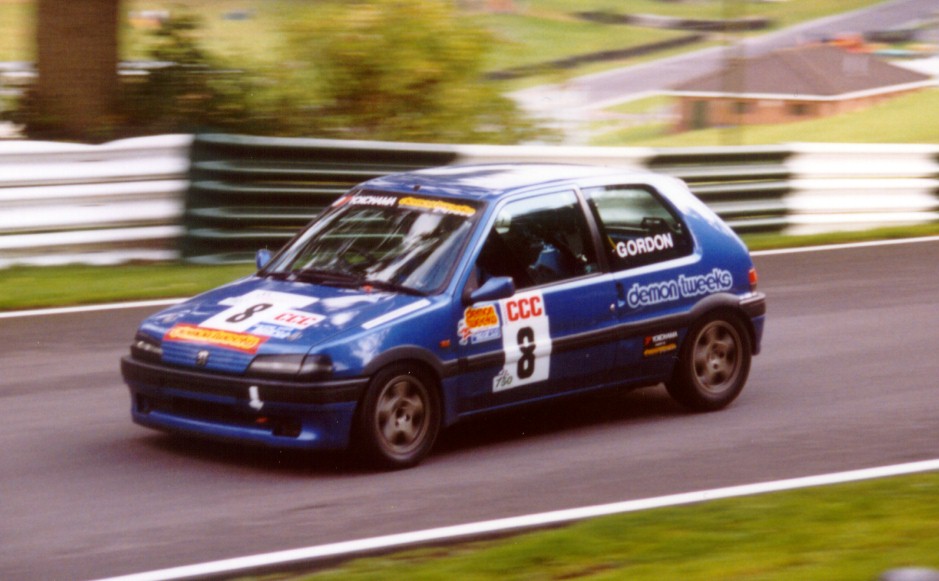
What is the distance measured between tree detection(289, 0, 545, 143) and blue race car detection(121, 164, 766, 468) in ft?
24.7

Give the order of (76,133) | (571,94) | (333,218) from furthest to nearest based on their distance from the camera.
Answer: (571,94), (76,133), (333,218)

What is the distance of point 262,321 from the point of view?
23.9 ft

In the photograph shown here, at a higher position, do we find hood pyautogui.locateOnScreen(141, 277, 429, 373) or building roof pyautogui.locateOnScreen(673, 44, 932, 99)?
building roof pyautogui.locateOnScreen(673, 44, 932, 99)

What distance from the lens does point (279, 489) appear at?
6984 mm

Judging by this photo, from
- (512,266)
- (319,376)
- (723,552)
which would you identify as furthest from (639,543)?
(512,266)

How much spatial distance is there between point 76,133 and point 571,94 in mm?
6601

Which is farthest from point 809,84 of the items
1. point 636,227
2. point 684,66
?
point 636,227

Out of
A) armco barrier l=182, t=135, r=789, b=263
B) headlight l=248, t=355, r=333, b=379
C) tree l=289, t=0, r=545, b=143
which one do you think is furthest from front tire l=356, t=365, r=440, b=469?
tree l=289, t=0, r=545, b=143

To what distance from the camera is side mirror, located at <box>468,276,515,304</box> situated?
7570 millimetres

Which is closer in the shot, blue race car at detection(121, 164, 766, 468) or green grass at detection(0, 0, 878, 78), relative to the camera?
blue race car at detection(121, 164, 766, 468)

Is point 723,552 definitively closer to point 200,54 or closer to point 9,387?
point 9,387

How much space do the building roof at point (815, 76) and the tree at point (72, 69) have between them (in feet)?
75.5

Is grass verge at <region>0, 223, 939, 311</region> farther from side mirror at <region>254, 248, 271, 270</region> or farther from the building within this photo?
the building

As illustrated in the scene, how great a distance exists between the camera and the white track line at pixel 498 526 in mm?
5750
